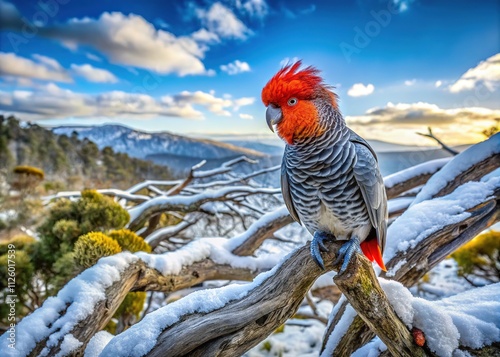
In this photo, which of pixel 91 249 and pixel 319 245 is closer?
pixel 319 245

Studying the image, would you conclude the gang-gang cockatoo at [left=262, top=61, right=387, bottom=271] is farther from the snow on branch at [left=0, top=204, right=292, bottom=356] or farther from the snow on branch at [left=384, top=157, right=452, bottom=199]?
the snow on branch at [left=384, top=157, right=452, bottom=199]

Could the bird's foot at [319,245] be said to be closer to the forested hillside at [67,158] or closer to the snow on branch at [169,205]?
the snow on branch at [169,205]

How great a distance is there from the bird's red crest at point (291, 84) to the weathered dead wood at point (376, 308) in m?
0.77

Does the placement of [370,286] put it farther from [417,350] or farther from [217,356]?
[217,356]

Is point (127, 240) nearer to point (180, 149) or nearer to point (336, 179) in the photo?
point (336, 179)

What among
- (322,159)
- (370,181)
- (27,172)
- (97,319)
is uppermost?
(322,159)

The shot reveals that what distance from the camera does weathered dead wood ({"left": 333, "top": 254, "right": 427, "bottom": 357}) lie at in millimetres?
1115

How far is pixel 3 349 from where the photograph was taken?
1.29m

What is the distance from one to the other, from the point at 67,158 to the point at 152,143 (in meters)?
3.36

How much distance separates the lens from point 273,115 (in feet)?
4.27

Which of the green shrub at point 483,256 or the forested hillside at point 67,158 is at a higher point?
the forested hillside at point 67,158

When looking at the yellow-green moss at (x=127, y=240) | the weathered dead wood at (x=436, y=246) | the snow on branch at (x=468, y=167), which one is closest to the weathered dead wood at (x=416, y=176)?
the snow on branch at (x=468, y=167)

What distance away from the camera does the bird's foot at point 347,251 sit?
118 centimetres

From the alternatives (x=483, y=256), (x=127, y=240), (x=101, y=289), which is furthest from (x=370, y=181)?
(x=483, y=256)
